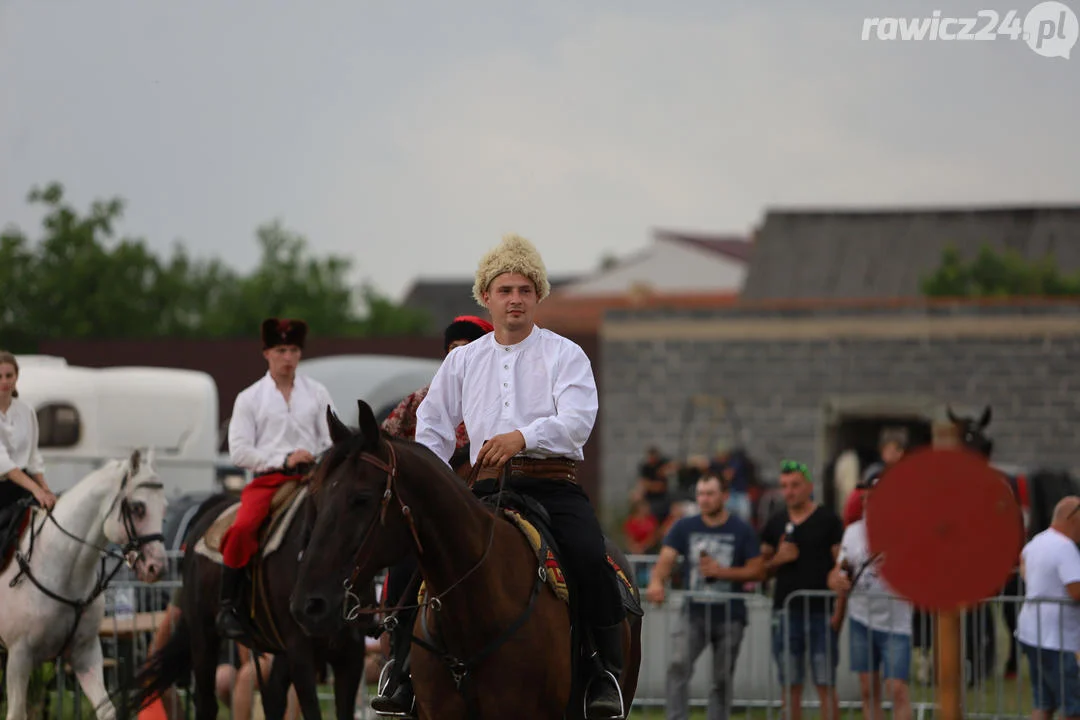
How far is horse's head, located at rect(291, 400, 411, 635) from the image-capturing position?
16.8 feet

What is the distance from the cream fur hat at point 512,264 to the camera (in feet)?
19.6

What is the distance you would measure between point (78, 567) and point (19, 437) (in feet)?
3.11

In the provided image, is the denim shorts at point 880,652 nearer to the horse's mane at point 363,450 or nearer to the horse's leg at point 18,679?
the horse's leg at point 18,679

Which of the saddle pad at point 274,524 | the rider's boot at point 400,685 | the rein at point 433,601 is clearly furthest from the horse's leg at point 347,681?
the rein at point 433,601

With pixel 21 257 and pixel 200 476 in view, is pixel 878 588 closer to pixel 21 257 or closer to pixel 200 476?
pixel 200 476

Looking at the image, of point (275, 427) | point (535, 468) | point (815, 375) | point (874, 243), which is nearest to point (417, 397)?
point (275, 427)

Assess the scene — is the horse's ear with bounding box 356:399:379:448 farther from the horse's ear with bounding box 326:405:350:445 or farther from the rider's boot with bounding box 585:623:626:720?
the rider's boot with bounding box 585:623:626:720

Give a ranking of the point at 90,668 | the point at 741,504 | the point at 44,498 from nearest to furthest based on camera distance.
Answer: the point at 44,498, the point at 90,668, the point at 741,504

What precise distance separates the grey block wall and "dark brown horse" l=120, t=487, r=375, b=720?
1905 cm

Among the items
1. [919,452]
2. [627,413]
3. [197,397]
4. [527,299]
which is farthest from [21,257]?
[919,452]

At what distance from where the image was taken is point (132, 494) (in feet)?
32.9

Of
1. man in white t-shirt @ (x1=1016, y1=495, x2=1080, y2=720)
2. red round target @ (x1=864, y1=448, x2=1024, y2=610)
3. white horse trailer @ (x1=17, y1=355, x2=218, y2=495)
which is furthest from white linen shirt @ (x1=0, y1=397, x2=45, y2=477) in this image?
white horse trailer @ (x1=17, y1=355, x2=218, y2=495)

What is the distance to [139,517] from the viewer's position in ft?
32.8

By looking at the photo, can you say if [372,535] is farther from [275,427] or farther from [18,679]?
[18,679]
